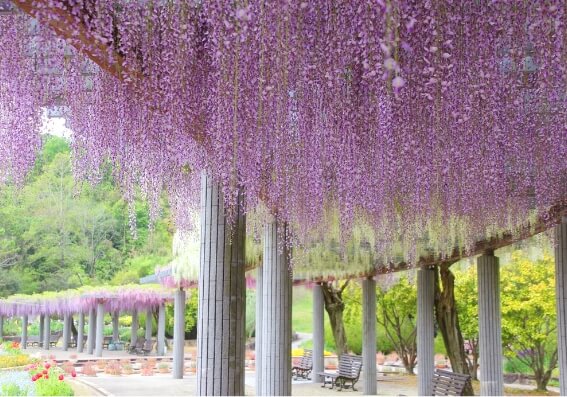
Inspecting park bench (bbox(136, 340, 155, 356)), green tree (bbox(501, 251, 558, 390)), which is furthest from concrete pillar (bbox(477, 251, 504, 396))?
park bench (bbox(136, 340, 155, 356))

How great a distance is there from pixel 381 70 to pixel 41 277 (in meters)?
28.9

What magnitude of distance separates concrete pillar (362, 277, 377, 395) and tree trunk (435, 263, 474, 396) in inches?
54.1

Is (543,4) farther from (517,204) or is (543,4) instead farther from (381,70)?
(517,204)

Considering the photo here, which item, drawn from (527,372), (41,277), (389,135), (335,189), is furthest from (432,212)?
(41,277)

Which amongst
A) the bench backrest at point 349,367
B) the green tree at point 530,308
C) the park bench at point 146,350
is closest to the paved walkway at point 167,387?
the bench backrest at point 349,367

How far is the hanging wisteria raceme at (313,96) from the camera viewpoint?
9.05 ft

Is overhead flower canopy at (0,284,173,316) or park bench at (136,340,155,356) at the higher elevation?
overhead flower canopy at (0,284,173,316)

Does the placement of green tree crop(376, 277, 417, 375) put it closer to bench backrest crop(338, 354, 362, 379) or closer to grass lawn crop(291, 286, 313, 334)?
bench backrest crop(338, 354, 362, 379)

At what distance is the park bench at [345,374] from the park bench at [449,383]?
316cm

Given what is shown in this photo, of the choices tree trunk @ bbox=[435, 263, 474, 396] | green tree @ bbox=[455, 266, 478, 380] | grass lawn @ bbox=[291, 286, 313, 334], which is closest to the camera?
tree trunk @ bbox=[435, 263, 474, 396]

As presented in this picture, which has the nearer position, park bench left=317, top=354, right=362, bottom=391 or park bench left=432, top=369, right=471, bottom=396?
park bench left=432, top=369, right=471, bottom=396

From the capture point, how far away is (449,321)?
41.3 ft

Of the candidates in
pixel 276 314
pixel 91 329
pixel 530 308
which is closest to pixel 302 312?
pixel 91 329

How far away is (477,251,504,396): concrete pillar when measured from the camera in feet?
30.7
